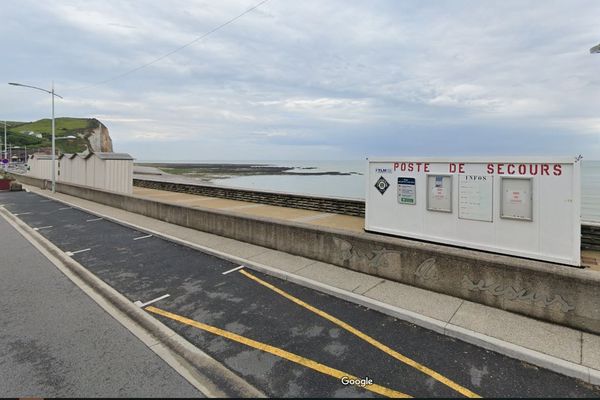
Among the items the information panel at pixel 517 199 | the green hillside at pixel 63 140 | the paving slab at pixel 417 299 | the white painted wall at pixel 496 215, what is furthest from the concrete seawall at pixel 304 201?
the green hillside at pixel 63 140

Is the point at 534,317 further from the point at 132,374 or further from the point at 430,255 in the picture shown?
the point at 132,374

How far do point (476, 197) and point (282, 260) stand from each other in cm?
455

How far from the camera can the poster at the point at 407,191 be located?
8.24m

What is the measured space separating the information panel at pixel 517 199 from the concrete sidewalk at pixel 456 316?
2091 millimetres

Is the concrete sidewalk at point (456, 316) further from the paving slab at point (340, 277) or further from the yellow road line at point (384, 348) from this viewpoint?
the yellow road line at point (384, 348)

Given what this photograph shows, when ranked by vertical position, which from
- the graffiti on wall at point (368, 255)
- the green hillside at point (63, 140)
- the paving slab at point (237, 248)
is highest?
the green hillside at point (63, 140)

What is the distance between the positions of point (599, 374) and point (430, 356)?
1804 mm

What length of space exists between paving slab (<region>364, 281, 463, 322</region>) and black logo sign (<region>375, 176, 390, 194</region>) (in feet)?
9.36

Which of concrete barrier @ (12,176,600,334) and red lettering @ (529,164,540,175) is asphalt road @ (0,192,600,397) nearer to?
concrete barrier @ (12,176,600,334)

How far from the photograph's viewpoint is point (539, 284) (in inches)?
202

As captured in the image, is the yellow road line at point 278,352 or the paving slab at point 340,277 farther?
the paving slab at point 340,277

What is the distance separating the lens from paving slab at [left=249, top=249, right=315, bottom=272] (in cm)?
785

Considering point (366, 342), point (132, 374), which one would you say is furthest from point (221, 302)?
point (366, 342)

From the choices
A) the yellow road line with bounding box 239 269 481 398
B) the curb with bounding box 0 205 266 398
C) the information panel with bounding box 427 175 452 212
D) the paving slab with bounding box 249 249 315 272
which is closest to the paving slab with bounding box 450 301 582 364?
the yellow road line with bounding box 239 269 481 398
